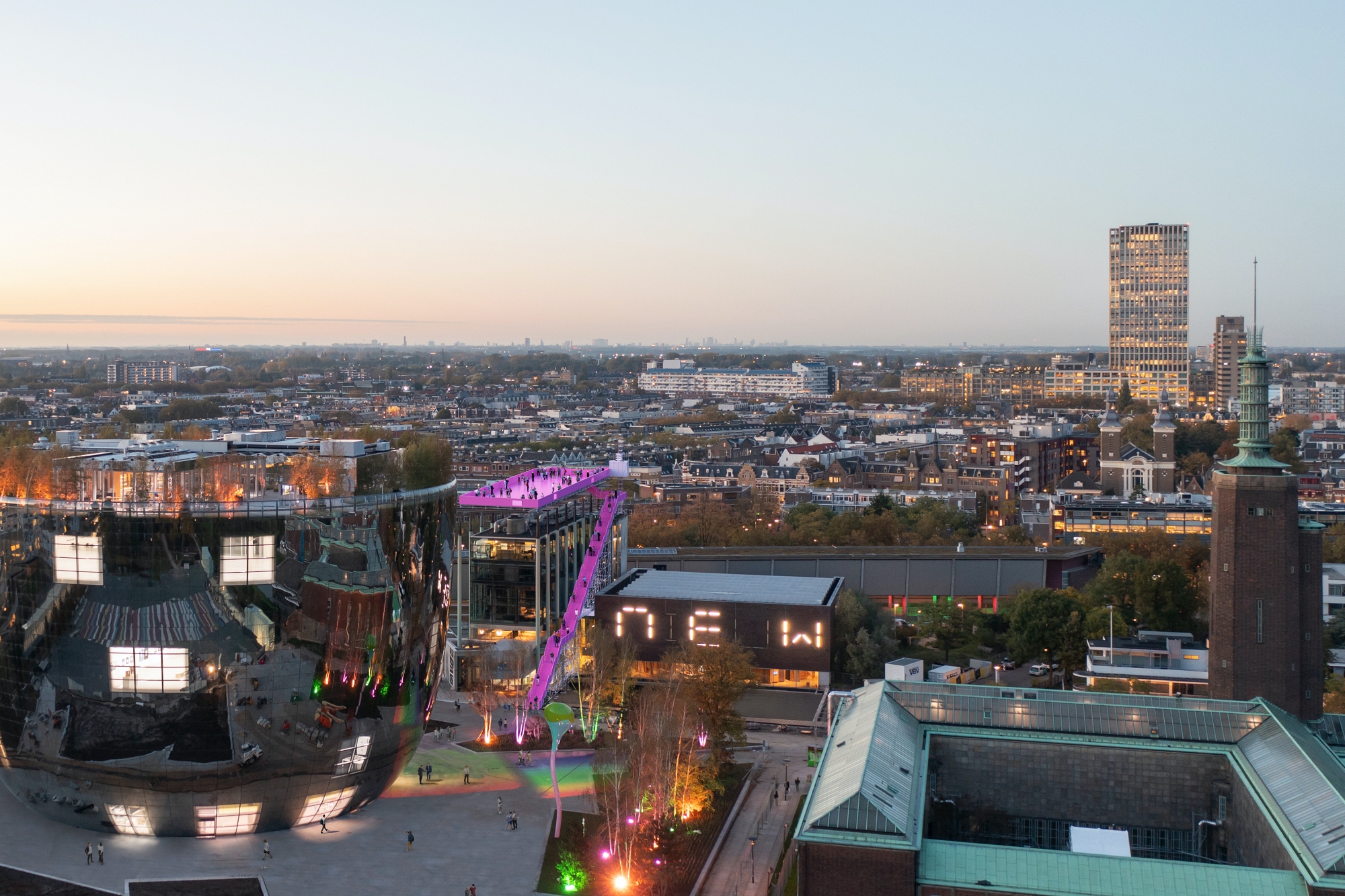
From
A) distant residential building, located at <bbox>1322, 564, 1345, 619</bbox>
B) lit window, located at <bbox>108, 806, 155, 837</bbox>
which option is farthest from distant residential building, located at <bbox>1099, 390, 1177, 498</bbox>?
lit window, located at <bbox>108, 806, 155, 837</bbox>

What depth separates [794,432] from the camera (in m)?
188

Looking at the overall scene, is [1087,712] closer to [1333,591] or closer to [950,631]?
[950,631]

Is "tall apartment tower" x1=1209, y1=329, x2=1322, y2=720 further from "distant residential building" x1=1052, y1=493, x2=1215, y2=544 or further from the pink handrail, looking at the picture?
"distant residential building" x1=1052, y1=493, x2=1215, y2=544

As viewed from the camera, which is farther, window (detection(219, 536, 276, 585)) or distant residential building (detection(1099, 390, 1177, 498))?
distant residential building (detection(1099, 390, 1177, 498))

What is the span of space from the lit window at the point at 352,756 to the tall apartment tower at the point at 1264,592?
25590mm

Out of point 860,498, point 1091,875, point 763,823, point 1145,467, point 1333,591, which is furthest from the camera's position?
point 1145,467

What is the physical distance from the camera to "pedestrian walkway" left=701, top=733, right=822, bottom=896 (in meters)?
35.7

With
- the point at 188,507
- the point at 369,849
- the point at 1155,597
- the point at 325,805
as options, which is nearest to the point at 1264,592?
the point at 1155,597

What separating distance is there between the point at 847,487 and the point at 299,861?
3781 inches

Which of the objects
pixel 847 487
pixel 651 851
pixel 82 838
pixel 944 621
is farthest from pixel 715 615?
pixel 847 487

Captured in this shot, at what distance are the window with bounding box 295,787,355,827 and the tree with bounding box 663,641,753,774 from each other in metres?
11.7

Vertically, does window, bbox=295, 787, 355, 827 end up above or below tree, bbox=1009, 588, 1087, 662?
below

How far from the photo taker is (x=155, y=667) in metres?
35.9

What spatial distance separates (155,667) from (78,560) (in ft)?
12.8
